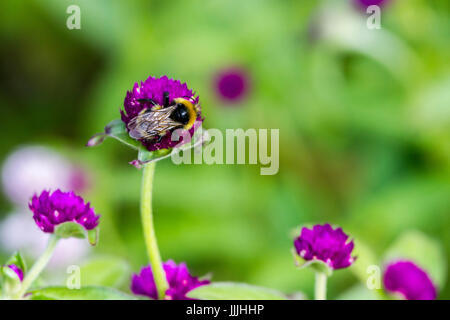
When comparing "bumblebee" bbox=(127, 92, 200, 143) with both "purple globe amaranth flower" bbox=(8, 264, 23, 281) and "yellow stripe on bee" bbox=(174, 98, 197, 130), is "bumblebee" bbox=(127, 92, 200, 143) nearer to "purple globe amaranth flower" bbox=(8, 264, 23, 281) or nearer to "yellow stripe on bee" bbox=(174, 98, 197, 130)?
"yellow stripe on bee" bbox=(174, 98, 197, 130)

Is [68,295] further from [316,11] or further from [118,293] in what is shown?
[316,11]

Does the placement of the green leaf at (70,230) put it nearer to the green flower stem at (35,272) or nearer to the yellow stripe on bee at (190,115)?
the green flower stem at (35,272)

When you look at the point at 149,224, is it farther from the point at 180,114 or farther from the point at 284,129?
the point at 284,129

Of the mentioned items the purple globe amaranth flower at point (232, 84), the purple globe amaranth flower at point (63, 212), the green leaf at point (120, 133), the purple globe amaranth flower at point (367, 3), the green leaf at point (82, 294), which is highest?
the purple globe amaranth flower at point (367, 3)

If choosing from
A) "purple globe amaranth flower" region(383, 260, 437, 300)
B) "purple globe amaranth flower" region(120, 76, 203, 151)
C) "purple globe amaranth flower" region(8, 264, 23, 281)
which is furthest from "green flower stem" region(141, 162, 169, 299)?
"purple globe amaranth flower" region(383, 260, 437, 300)

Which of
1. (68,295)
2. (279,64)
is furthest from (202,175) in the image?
(68,295)

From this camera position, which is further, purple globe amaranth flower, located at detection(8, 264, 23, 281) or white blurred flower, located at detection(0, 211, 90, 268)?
white blurred flower, located at detection(0, 211, 90, 268)

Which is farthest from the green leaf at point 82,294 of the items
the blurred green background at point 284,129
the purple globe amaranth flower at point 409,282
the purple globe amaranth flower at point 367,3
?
the purple globe amaranth flower at point 367,3

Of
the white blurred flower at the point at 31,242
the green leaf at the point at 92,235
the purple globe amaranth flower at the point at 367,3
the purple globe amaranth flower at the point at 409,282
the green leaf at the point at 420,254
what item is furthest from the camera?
the purple globe amaranth flower at the point at 367,3
